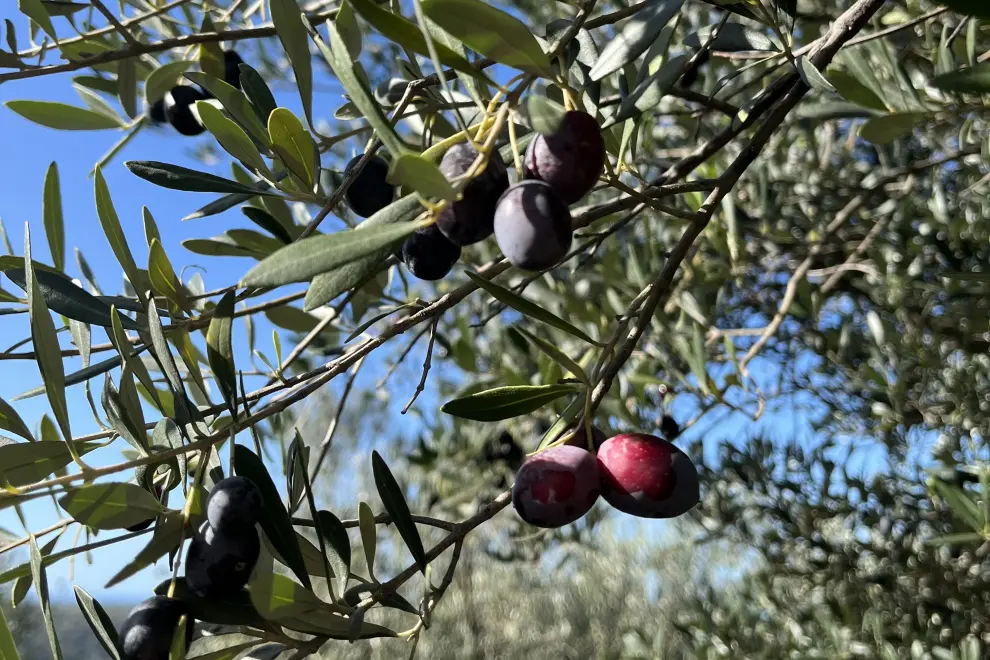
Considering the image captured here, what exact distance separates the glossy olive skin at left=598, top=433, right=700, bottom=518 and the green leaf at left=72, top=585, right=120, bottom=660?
0.48 meters

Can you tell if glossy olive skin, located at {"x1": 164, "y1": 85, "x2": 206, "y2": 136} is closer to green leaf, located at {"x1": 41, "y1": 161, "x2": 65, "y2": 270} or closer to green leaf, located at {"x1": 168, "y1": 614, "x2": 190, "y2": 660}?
green leaf, located at {"x1": 41, "y1": 161, "x2": 65, "y2": 270}

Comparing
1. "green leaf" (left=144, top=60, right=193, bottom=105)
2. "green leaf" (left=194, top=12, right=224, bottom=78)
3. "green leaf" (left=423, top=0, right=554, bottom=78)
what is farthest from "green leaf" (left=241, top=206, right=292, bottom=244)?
"green leaf" (left=423, top=0, right=554, bottom=78)

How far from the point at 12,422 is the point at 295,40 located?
47cm

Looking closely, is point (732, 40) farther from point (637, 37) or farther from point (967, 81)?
point (967, 81)

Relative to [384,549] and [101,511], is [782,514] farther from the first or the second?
[384,549]

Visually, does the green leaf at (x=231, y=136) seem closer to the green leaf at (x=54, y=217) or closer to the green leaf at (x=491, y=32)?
the green leaf at (x=54, y=217)

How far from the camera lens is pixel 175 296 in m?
0.80

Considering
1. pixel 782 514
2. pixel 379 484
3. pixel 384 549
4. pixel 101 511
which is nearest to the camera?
pixel 101 511

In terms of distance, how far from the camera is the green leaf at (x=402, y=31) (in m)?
0.52

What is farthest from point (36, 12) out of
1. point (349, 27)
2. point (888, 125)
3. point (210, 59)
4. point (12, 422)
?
point (888, 125)

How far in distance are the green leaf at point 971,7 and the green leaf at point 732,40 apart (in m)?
0.46

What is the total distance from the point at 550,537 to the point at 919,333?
1414 millimetres

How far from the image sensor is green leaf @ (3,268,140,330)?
0.73 m

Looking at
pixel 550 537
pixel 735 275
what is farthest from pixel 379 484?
pixel 550 537
